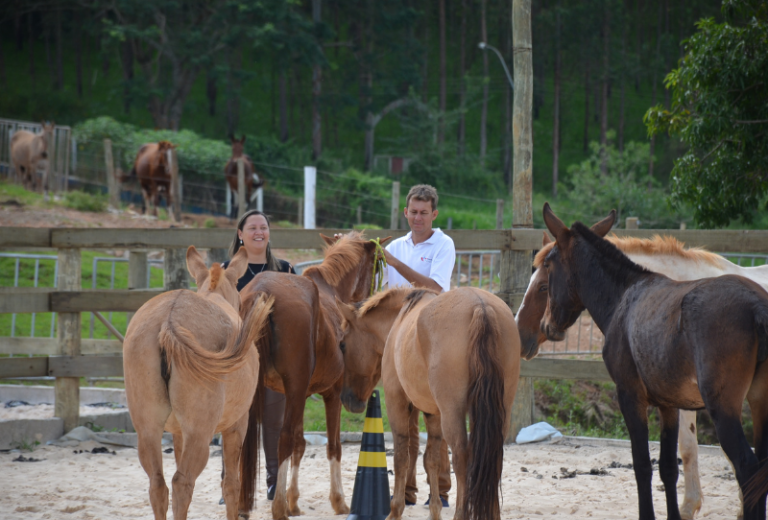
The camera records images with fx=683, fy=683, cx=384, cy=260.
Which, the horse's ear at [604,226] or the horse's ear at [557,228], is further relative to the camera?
the horse's ear at [604,226]

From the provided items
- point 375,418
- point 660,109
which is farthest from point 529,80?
point 375,418

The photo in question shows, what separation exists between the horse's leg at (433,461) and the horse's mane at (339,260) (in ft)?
4.10

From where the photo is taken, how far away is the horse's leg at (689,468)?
4.39 metres

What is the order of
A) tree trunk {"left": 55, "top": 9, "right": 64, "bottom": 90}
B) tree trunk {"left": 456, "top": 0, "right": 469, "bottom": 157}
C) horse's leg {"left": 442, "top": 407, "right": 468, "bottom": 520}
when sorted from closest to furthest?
horse's leg {"left": 442, "top": 407, "right": 468, "bottom": 520} < tree trunk {"left": 456, "top": 0, "right": 469, "bottom": 157} < tree trunk {"left": 55, "top": 9, "right": 64, "bottom": 90}

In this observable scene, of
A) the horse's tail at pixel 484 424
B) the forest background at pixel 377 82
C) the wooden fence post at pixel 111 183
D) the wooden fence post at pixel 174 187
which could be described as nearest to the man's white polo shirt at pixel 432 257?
the horse's tail at pixel 484 424

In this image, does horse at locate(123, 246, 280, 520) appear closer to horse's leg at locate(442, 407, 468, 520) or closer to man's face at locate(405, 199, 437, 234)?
horse's leg at locate(442, 407, 468, 520)

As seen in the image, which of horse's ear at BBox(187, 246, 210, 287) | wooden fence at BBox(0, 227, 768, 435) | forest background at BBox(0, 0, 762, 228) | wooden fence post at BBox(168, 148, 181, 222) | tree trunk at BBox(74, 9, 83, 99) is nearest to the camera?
horse's ear at BBox(187, 246, 210, 287)

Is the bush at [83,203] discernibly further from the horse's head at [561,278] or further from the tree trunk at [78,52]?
the tree trunk at [78,52]

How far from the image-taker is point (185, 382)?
318cm

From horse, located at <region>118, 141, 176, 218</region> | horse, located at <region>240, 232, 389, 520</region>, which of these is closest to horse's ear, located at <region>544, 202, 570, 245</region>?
horse, located at <region>240, 232, 389, 520</region>

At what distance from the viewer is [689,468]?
175 inches

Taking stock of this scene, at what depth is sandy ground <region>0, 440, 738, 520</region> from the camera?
4.44m

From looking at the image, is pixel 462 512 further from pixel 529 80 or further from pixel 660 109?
pixel 660 109

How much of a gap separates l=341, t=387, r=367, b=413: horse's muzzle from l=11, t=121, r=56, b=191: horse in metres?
13.7
